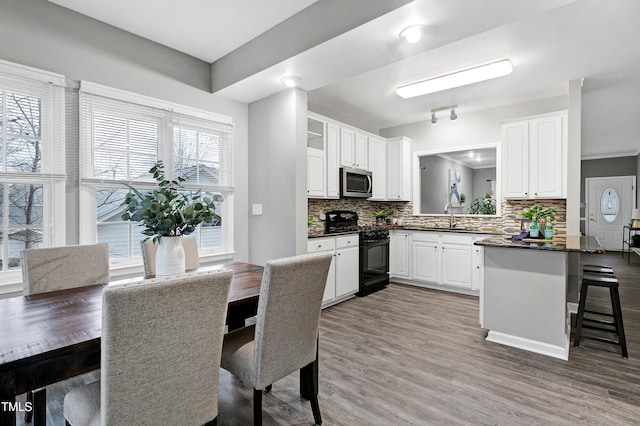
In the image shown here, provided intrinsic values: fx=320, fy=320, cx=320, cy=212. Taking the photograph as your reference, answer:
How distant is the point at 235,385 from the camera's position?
7.26ft

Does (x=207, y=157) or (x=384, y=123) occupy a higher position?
(x=384, y=123)

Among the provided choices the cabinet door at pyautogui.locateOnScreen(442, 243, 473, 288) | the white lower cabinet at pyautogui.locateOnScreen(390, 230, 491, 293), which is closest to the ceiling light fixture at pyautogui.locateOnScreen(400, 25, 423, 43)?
the white lower cabinet at pyautogui.locateOnScreen(390, 230, 491, 293)

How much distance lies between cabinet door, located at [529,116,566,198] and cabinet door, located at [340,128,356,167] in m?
2.26

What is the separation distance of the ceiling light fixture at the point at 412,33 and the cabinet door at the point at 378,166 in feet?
9.09

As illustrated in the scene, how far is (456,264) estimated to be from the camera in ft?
14.8

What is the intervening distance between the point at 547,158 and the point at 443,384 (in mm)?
3214

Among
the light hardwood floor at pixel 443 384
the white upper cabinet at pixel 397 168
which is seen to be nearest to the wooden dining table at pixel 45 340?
the light hardwood floor at pixel 443 384

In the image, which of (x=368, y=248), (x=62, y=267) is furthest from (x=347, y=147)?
(x=62, y=267)

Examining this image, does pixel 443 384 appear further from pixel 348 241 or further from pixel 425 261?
pixel 425 261

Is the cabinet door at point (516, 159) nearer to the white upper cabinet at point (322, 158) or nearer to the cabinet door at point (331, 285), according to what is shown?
the white upper cabinet at point (322, 158)

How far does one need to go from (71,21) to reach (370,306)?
13.0 ft

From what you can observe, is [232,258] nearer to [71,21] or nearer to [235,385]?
[235,385]

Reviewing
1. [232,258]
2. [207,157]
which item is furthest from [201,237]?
[207,157]

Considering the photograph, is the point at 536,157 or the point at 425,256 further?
the point at 425,256
